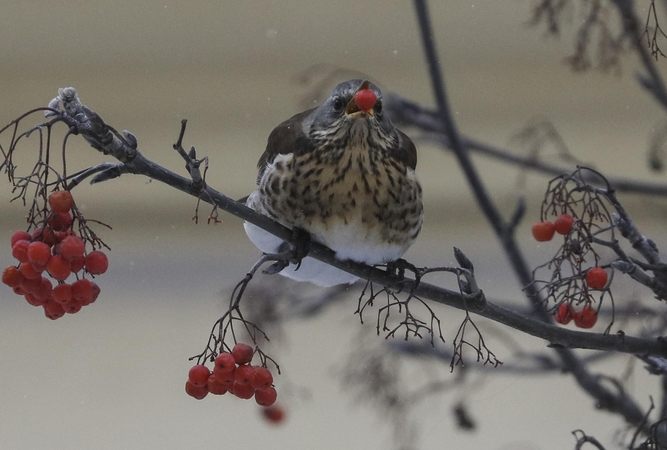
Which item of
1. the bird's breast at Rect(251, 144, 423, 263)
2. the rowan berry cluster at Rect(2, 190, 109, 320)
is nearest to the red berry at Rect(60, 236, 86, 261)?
the rowan berry cluster at Rect(2, 190, 109, 320)

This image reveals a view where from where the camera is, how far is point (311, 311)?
96cm

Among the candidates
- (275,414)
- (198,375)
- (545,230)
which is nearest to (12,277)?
(198,375)

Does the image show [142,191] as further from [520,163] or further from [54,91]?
[520,163]

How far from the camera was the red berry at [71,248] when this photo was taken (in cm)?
51

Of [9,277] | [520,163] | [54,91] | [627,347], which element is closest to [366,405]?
[520,163]

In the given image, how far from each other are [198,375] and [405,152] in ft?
1.03

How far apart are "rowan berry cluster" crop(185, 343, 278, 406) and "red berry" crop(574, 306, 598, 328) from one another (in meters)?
0.26

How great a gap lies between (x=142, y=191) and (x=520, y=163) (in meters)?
1.60

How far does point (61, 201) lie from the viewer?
19.4 inches

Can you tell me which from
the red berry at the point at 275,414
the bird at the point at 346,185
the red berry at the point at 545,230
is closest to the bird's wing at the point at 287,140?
the bird at the point at 346,185

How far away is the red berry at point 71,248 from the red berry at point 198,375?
0.12 m

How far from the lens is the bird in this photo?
0.73 metres

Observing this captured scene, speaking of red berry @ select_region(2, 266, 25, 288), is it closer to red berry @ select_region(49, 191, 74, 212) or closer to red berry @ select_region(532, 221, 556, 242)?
red berry @ select_region(49, 191, 74, 212)

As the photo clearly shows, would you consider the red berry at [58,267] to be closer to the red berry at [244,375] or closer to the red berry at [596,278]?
the red berry at [244,375]
